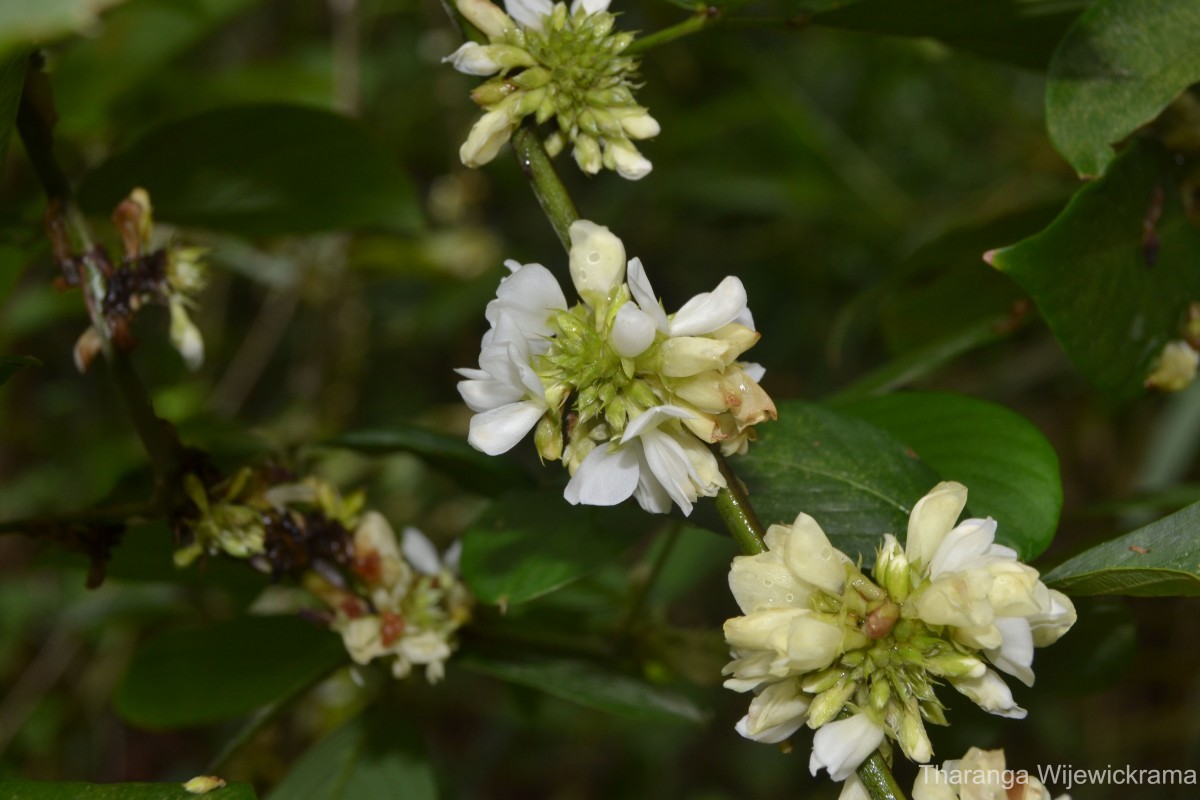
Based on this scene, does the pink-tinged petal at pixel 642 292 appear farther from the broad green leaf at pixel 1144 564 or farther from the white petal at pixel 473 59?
the broad green leaf at pixel 1144 564

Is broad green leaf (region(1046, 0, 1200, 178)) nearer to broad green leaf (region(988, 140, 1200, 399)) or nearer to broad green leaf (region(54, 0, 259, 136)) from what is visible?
broad green leaf (region(988, 140, 1200, 399))

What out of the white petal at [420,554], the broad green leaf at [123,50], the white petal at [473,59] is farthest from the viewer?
the broad green leaf at [123,50]

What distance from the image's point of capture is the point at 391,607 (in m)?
0.96

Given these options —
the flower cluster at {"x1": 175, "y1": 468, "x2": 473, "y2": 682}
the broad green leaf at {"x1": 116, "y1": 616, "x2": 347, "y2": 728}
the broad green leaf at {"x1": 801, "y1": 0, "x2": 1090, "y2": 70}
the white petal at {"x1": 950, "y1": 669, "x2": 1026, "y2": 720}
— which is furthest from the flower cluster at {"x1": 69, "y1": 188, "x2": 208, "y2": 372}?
the white petal at {"x1": 950, "y1": 669, "x2": 1026, "y2": 720}

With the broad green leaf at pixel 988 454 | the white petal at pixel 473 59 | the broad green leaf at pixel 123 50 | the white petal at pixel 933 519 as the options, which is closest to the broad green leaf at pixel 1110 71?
the broad green leaf at pixel 988 454

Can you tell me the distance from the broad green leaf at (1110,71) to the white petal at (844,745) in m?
0.46

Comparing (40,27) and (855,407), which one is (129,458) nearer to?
(855,407)

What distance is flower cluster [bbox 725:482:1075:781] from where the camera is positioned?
0.62 metres

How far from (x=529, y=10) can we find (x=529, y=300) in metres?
0.22

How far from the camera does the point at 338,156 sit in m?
1.17

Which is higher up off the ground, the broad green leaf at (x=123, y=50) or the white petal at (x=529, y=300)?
the white petal at (x=529, y=300)

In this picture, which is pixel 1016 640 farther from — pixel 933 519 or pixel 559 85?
pixel 559 85

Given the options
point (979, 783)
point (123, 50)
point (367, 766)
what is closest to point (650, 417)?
point (979, 783)

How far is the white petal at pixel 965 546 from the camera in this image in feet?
2.11
